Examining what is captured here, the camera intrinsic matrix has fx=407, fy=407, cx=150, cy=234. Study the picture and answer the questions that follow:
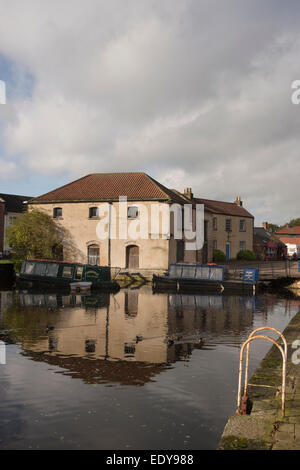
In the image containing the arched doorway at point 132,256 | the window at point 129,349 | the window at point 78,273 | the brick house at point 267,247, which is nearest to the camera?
the window at point 129,349

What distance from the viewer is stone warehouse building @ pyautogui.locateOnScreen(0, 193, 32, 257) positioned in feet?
181

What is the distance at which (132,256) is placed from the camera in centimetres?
3819

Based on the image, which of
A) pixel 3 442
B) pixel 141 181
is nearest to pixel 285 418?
pixel 3 442

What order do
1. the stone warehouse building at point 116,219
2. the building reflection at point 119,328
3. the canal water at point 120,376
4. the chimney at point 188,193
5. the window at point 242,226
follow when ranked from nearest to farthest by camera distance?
the canal water at point 120,376
the building reflection at point 119,328
the stone warehouse building at point 116,219
the chimney at point 188,193
the window at point 242,226

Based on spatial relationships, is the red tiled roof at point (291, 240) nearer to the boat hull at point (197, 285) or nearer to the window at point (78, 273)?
the boat hull at point (197, 285)

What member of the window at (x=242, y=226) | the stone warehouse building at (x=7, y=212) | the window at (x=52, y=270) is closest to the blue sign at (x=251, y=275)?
the window at (x=52, y=270)

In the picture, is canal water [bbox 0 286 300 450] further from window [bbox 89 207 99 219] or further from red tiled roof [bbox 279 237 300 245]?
red tiled roof [bbox 279 237 300 245]

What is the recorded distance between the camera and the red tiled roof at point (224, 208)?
168 ft

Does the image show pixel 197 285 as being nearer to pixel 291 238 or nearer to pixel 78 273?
pixel 78 273

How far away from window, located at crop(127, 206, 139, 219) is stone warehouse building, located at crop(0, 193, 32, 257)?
2080 cm

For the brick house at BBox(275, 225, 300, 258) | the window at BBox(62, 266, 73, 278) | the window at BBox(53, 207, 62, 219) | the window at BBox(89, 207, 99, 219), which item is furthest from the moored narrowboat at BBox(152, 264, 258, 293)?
the brick house at BBox(275, 225, 300, 258)

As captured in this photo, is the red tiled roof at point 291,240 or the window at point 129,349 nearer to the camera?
the window at point 129,349

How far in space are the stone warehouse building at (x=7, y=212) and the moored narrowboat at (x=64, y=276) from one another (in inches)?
848
